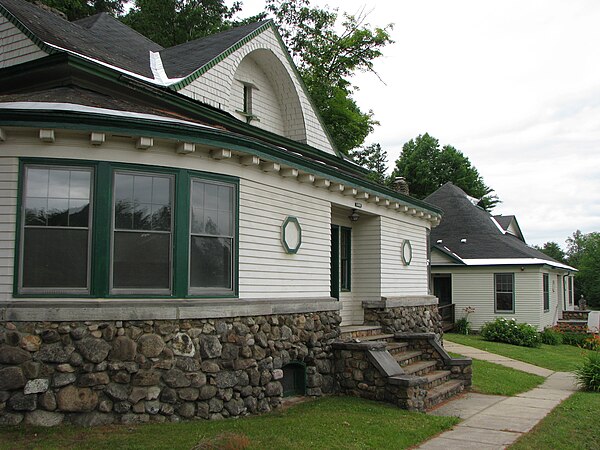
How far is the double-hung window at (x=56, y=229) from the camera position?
7.75 meters

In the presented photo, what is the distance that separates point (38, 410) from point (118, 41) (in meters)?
9.58

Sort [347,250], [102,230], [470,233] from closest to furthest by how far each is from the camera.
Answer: [102,230] < [347,250] < [470,233]

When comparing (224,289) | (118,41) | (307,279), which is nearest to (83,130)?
(224,289)

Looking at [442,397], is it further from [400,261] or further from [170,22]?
[170,22]

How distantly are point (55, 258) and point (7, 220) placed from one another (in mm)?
757

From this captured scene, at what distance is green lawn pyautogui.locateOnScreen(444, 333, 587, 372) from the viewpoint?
17.6m

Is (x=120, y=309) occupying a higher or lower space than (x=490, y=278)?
lower

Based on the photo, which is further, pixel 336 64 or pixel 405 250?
pixel 336 64

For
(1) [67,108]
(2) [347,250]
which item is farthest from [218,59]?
(1) [67,108]

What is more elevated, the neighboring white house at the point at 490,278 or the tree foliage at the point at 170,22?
the tree foliage at the point at 170,22

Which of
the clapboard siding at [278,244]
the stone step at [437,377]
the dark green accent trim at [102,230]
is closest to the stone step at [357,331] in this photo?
the clapboard siding at [278,244]

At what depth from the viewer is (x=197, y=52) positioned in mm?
13891

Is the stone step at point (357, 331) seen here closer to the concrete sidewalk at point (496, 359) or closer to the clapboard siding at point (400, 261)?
the clapboard siding at point (400, 261)

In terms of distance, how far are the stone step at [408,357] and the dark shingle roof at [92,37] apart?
24.8 feet
